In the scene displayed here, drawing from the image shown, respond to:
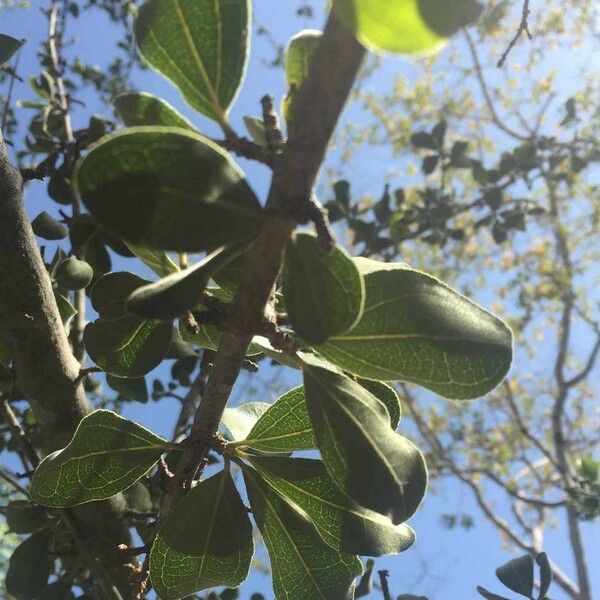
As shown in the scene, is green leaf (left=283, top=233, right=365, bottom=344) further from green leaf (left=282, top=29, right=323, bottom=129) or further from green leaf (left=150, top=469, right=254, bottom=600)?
green leaf (left=150, top=469, right=254, bottom=600)

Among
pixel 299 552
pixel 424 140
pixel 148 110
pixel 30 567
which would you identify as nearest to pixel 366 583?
pixel 299 552

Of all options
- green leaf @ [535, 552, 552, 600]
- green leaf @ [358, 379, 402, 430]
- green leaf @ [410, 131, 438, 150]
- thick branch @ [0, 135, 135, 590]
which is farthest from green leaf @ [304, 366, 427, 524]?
green leaf @ [410, 131, 438, 150]

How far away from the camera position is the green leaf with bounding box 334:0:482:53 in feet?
1.37

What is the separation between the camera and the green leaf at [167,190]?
0.52 m

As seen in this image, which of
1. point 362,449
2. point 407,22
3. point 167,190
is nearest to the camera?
point 407,22

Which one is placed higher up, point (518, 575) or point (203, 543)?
point (518, 575)

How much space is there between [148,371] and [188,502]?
0.54 ft

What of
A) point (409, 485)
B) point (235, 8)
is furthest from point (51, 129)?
point (409, 485)

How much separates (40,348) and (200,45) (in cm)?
52

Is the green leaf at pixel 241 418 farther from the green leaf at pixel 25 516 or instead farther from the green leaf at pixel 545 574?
the green leaf at pixel 545 574

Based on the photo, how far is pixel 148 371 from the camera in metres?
0.83

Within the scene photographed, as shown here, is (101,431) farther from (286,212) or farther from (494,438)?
(494,438)

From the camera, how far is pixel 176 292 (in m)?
0.54

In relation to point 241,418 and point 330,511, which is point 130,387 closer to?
point 241,418
